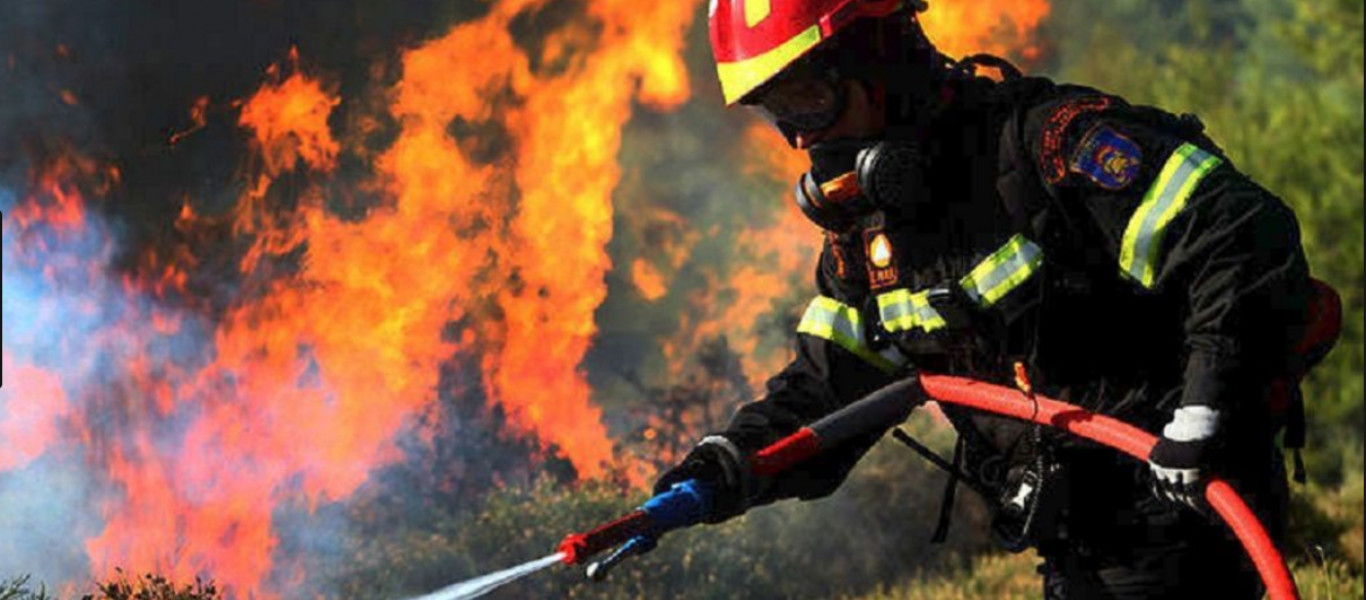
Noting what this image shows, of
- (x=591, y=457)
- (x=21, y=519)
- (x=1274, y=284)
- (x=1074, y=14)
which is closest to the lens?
(x=1274, y=284)

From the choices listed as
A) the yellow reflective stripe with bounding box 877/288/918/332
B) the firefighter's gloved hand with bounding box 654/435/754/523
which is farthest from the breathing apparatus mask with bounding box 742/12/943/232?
the firefighter's gloved hand with bounding box 654/435/754/523

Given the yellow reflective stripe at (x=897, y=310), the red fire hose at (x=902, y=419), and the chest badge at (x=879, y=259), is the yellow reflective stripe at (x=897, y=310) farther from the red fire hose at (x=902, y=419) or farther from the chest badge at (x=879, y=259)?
the red fire hose at (x=902, y=419)

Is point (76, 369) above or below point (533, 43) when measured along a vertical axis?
below

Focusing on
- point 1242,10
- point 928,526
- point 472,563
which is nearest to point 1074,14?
point 928,526

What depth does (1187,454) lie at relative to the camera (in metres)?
3.62

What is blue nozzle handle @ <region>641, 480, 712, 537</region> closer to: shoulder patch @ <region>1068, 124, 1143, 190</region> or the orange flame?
shoulder patch @ <region>1068, 124, 1143, 190</region>

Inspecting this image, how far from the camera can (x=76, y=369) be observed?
5.42 metres

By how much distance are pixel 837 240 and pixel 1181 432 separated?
1031 millimetres

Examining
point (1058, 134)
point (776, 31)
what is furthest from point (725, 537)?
point (1058, 134)

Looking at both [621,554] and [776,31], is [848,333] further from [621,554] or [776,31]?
[621,554]

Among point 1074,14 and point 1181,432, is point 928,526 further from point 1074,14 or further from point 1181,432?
point 1074,14

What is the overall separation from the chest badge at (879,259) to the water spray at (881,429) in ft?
0.81

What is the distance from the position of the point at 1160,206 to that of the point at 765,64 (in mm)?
947

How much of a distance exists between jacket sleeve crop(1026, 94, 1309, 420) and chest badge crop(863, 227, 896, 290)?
480 millimetres
